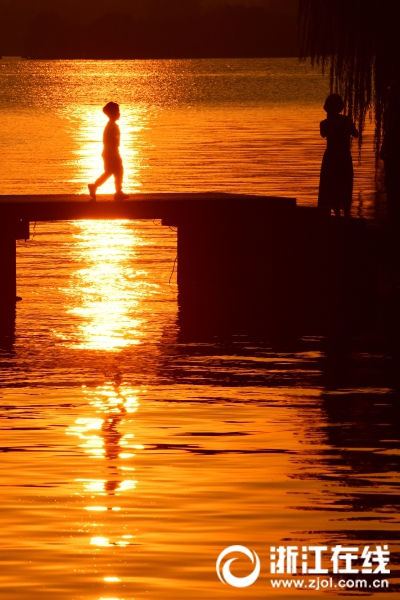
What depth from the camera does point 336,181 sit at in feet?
67.4

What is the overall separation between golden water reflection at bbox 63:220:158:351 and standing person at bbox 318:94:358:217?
6.54 feet

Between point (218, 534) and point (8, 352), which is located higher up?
point (8, 352)

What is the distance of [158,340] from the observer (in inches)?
651

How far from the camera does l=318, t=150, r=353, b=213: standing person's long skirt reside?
2050 centimetres

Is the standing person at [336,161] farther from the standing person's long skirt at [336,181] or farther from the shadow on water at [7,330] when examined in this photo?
the shadow on water at [7,330]

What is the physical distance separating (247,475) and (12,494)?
1329 mm

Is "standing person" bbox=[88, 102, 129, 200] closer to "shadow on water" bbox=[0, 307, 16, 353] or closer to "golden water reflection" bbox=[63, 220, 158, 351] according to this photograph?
"golden water reflection" bbox=[63, 220, 158, 351]

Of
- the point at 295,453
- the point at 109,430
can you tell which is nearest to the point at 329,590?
the point at 295,453

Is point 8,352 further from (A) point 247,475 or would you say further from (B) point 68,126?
(B) point 68,126
